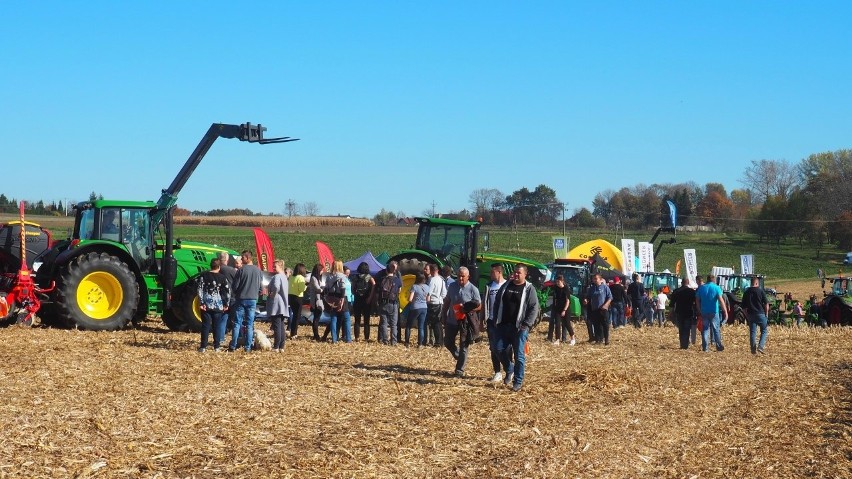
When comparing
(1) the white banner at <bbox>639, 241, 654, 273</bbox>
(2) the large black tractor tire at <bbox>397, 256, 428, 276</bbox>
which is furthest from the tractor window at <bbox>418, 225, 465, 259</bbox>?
(1) the white banner at <bbox>639, 241, 654, 273</bbox>

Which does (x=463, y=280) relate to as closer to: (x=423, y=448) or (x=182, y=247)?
(x=423, y=448)

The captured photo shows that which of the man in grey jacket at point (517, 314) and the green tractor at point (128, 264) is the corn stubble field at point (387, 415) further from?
the green tractor at point (128, 264)

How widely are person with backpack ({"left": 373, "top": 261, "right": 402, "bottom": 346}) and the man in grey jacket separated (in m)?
5.13

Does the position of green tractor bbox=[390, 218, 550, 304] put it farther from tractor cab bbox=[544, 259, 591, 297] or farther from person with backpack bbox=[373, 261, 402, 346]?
tractor cab bbox=[544, 259, 591, 297]

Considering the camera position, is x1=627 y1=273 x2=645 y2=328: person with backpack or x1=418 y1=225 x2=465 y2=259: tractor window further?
x1=627 y1=273 x2=645 y2=328: person with backpack

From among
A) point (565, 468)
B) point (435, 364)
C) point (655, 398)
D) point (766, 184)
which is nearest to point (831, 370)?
point (655, 398)

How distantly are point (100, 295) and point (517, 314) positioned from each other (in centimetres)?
799

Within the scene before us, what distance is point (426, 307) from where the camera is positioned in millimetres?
16641

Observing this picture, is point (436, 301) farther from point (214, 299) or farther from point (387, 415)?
point (387, 415)

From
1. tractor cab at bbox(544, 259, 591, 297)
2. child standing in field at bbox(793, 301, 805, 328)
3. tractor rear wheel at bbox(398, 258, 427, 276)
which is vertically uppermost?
tractor rear wheel at bbox(398, 258, 427, 276)

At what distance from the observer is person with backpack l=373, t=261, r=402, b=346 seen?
1666 cm

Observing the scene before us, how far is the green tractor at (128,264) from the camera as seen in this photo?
15.8m

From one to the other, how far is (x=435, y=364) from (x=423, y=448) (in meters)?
5.66

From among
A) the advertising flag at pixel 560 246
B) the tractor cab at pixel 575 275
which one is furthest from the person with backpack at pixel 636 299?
the advertising flag at pixel 560 246
